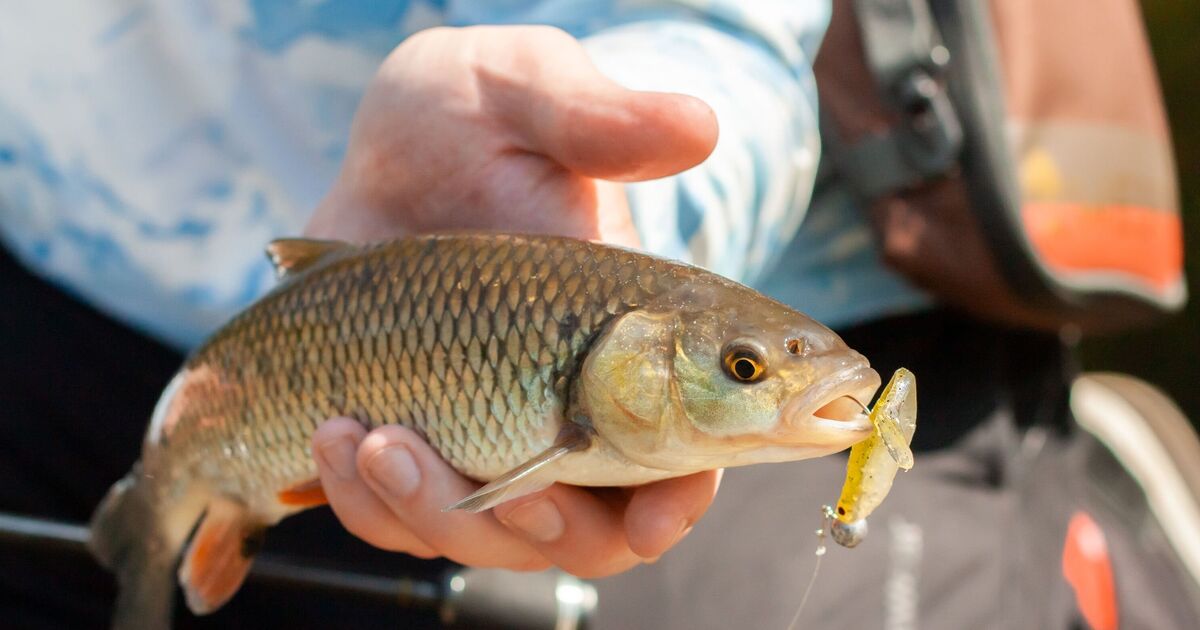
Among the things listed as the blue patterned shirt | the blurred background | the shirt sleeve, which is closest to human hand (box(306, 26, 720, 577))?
the shirt sleeve

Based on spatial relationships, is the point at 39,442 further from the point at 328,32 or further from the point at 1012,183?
the point at 1012,183

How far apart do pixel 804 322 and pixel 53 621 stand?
1467 mm

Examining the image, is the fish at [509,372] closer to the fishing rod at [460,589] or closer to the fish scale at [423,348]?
the fish scale at [423,348]

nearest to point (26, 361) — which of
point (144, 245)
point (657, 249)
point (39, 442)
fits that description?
point (39, 442)

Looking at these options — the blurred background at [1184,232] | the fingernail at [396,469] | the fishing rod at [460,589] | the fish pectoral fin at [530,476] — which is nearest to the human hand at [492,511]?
the fingernail at [396,469]

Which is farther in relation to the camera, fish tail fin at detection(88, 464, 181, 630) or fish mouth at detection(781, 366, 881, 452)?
fish tail fin at detection(88, 464, 181, 630)

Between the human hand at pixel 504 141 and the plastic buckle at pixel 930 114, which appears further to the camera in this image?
the plastic buckle at pixel 930 114

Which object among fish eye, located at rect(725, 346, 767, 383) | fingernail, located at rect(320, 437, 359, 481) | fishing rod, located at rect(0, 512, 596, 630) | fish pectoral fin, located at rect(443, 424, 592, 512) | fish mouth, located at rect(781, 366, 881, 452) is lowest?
fishing rod, located at rect(0, 512, 596, 630)

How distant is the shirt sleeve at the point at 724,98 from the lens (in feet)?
4.12

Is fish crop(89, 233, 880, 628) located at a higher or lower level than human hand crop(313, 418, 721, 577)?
higher

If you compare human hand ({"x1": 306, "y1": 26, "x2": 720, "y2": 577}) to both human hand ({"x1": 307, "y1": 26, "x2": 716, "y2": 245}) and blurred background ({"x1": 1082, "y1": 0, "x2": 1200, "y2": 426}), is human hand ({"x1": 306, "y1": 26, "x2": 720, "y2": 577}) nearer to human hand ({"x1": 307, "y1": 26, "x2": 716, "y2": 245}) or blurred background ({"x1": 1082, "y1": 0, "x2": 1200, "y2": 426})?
human hand ({"x1": 307, "y1": 26, "x2": 716, "y2": 245})

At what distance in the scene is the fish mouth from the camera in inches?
31.8

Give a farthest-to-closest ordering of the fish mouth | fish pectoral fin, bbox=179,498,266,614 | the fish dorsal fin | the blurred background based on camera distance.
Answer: the blurred background → fish pectoral fin, bbox=179,498,266,614 → the fish dorsal fin → the fish mouth

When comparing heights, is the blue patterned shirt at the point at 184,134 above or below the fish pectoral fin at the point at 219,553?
above
